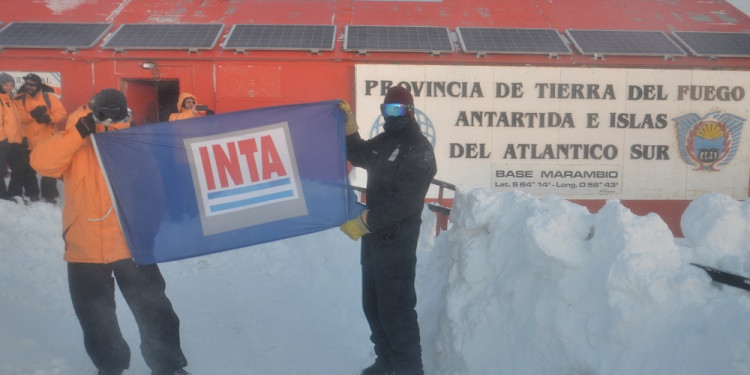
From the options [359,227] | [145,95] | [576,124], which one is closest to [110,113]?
[359,227]

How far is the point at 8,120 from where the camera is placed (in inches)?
322

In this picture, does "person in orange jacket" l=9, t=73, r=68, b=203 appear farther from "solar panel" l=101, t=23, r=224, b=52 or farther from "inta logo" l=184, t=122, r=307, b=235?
"inta logo" l=184, t=122, r=307, b=235

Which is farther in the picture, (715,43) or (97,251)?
(715,43)

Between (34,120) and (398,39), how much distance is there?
5598 millimetres

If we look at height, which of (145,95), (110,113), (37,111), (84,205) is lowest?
(84,205)

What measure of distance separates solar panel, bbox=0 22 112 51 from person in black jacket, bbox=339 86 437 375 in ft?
24.6

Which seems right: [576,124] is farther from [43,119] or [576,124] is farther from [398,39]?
[43,119]

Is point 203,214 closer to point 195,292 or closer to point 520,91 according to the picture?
point 195,292

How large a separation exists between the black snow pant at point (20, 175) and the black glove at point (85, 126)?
5.54 meters

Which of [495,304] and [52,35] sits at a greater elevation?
[52,35]

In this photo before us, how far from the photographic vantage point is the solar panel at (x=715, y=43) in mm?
10017

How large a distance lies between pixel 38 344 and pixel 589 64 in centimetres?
855

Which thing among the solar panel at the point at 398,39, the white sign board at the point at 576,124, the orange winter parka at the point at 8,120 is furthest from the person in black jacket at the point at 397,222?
the orange winter parka at the point at 8,120

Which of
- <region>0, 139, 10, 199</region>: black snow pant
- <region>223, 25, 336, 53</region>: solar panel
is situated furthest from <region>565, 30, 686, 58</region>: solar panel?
<region>0, 139, 10, 199</region>: black snow pant
